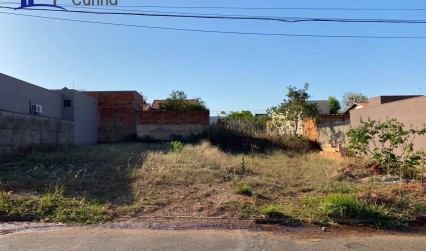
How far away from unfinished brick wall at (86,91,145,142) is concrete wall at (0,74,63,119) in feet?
16.1

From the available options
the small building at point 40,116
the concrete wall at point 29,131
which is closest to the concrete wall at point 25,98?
the small building at point 40,116

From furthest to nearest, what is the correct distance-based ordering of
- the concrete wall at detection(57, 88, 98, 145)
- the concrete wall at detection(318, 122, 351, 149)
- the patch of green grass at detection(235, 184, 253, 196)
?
1. the concrete wall at detection(57, 88, 98, 145)
2. the concrete wall at detection(318, 122, 351, 149)
3. the patch of green grass at detection(235, 184, 253, 196)

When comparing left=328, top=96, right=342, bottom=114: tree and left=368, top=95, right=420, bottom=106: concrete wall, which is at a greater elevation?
left=328, top=96, right=342, bottom=114: tree

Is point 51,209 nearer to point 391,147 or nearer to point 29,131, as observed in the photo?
point 391,147

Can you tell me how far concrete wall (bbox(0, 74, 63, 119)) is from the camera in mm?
13570

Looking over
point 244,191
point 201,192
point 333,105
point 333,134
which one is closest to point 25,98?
point 201,192

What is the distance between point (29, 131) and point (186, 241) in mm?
11461

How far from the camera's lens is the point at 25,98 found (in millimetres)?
15188

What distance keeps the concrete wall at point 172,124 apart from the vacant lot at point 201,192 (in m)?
10.7

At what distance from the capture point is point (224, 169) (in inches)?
442

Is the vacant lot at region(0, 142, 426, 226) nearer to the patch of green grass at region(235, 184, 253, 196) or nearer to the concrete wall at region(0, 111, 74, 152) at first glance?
the patch of green grass at region(235, 184, 253, 196)

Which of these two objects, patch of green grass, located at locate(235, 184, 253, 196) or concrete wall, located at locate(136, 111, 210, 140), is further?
concrete wall, located at locate(136, 111, 210, 140)

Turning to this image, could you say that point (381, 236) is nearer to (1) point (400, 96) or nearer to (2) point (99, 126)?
(2) point (99, 126)

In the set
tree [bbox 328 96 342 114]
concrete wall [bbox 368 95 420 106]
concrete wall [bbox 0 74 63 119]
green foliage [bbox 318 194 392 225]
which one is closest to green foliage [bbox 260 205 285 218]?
green foliage [bbox 318 194 392 225]
